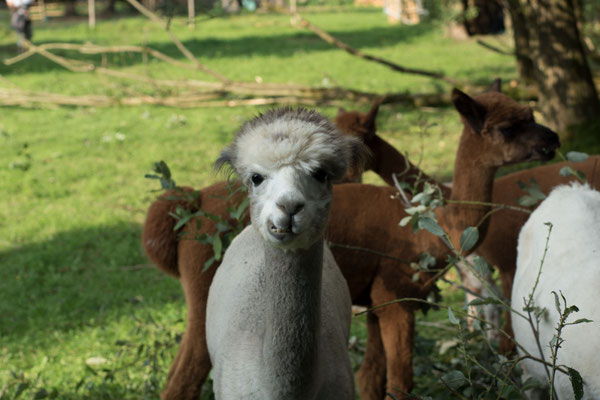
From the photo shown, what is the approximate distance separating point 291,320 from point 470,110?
6.46ft

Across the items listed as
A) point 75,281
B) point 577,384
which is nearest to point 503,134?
point 577,384

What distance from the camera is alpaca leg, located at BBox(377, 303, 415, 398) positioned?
12.8 ft

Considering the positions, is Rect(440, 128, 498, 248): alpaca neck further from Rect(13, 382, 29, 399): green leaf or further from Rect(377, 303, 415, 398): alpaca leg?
Rect(13, 382, 29, 399): green leaf

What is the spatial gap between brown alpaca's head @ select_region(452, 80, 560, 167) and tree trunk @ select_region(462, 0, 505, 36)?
19.5 metres

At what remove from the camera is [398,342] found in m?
3.95

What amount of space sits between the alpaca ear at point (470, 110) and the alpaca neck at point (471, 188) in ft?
0.21

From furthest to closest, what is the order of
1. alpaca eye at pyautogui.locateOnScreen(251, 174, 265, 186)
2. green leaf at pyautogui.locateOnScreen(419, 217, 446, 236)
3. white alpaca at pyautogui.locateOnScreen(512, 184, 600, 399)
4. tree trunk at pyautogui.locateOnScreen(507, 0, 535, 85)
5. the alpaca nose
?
tree trunk at pyautogui.locateOnScreen(507, 0, 535, 85) → green leaf at pyautogui.locateOnScreen(419, 217, 446, 236) → white alpaca at pyautogui.locateOnScreen(512, 184, 600, 399) → alpaca eye at pyautogui.locateOnScreen(251, 174, 265, 186) → the alpaca nose

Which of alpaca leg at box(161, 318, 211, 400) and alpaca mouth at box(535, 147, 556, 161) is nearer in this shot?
alpaca leg at box(161, 318, 211, 400)

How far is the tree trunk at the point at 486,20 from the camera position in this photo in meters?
22.6

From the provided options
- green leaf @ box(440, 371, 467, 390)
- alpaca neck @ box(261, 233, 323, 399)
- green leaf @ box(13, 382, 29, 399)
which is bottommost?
green leaf @ box(13, 382, 29, 399)

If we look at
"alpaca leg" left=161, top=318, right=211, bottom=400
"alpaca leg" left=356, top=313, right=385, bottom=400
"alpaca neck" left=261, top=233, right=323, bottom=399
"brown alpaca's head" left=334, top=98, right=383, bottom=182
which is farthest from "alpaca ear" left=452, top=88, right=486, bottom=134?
"alpaca leg" left=161, top=318, right=211, bottom=400

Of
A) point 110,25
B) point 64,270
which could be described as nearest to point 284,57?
point 110,25

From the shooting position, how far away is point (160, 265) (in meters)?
4.02

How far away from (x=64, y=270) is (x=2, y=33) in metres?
20.3
